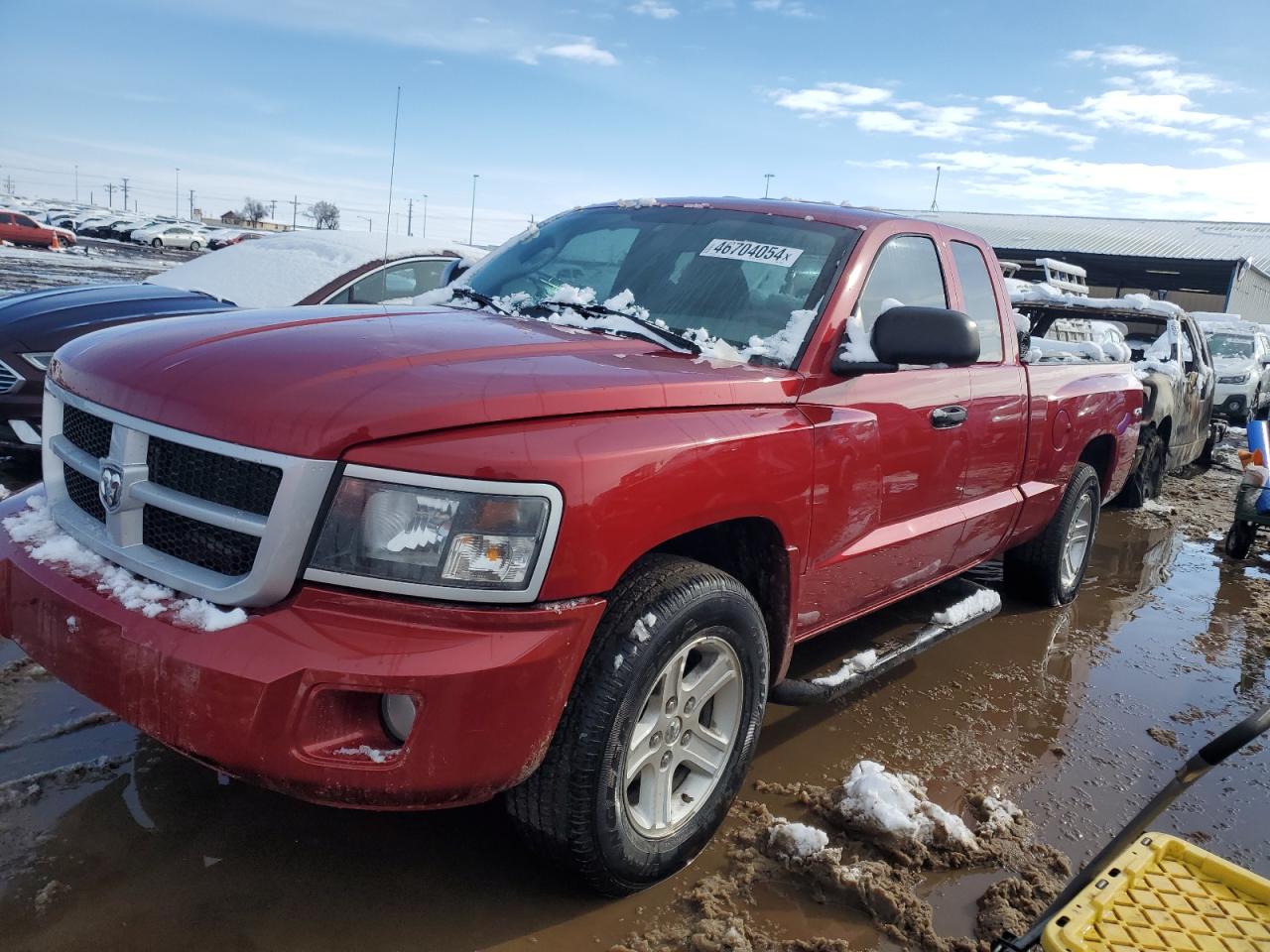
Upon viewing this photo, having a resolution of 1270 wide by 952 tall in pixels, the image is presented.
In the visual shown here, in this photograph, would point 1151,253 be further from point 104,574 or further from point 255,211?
point 255,211

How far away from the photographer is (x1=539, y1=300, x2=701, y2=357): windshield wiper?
2.84 metres

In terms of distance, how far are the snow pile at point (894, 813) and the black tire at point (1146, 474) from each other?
6196mm

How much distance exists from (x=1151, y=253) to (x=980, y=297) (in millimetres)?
37528

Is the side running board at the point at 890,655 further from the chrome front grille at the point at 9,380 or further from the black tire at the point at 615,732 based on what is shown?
the chrome front grille at the point at 9,380

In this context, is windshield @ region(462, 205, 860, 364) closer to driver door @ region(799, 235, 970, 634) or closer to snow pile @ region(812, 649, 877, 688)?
driver door @ region(799, 235, 970, 634)

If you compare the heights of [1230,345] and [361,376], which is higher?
[1230,345]

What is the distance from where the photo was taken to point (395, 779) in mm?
1905

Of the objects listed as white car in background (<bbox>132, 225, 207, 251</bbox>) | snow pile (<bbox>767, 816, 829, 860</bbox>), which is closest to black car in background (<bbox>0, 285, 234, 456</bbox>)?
snow pile (<bbox>767, 816, 829, 860</bbox>)

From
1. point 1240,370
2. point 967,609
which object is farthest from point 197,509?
point 1240,370

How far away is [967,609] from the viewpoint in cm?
392

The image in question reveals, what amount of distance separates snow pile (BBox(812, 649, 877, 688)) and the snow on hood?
416cm

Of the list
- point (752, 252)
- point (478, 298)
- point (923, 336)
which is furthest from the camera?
point (478, 298)

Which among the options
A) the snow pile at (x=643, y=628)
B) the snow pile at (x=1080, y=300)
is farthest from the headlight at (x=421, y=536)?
the snow pile at (x=1080, y=300)

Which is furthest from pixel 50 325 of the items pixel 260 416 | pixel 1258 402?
pixel 1258 402
